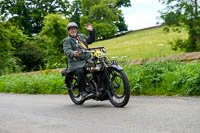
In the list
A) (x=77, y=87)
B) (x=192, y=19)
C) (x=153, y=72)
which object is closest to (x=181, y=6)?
(x=192, y=19)

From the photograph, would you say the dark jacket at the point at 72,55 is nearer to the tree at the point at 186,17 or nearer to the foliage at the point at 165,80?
the foliage at the point at 165,80

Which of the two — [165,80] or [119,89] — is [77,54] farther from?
[165,80]

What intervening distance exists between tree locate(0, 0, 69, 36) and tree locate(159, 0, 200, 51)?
41.9 meters

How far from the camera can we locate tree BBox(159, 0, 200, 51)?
2670cm

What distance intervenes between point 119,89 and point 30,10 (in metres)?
62.8

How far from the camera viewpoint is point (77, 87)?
7.98 metres

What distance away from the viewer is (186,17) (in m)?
26.9

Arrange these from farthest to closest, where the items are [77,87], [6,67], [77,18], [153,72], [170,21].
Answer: [77,18] < [170,21] < [6,67] < [153,72] < [77,87]

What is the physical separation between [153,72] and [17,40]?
29500mm

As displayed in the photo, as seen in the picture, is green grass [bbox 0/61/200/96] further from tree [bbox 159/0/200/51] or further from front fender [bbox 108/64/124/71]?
tree [bbox 159/0/200/51]

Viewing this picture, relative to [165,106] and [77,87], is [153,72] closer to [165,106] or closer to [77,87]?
[77,87]

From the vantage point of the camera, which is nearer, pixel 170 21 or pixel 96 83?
pixel 96 83

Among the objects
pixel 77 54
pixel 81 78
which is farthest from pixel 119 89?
pixel 77 54

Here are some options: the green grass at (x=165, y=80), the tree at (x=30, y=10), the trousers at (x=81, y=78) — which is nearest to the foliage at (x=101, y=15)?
the tree at (x=30, y=10)
